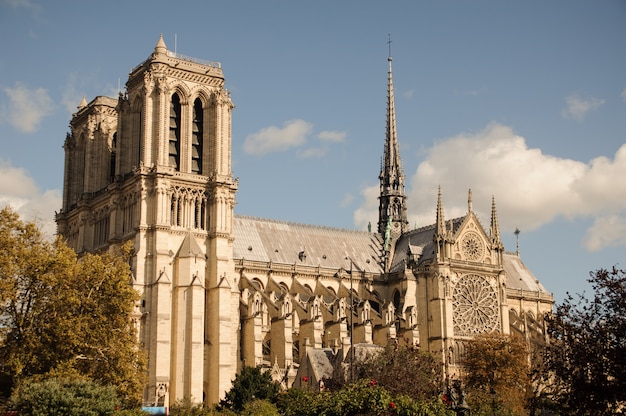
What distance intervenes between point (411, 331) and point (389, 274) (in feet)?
30.4

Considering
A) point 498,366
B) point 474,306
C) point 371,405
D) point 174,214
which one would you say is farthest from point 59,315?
point 474,306

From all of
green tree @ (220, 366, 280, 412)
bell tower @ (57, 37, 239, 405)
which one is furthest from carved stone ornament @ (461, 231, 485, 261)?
green tree @ (220, 366, 280, 412)

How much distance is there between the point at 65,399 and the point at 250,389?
13023 mm

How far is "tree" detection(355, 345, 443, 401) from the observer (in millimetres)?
49094

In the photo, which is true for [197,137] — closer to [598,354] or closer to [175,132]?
[175,132]

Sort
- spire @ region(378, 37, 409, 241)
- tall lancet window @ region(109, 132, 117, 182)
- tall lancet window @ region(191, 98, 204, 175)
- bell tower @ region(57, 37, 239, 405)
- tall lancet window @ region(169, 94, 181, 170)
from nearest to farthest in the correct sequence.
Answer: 1. bell tower @ region(57, 37, 239, 405)
2. tall lancet window @ region(169, 94, 181, 170)
3. tall lancet window @ region(191, 98, 204, 175)
4. tall lancet window @ region(109, 132, 117, 182)
5. spire @ region(378, 37, 409, 241)

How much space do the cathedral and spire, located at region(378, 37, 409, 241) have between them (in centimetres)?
242

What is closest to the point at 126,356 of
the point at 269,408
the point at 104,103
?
the point at 269,408

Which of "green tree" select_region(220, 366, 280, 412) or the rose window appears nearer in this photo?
"green tree" select_region(220, 366, 280, 412)

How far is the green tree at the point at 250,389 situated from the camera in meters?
53.7

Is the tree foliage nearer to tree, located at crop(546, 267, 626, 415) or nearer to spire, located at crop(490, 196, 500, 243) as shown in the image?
tree, located at crop(546, 267, 626, 415)

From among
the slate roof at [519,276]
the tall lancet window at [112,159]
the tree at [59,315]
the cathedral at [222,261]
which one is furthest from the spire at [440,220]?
the tree at [59,315]

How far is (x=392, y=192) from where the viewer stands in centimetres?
9431

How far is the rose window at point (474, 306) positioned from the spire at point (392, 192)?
1124 cm
